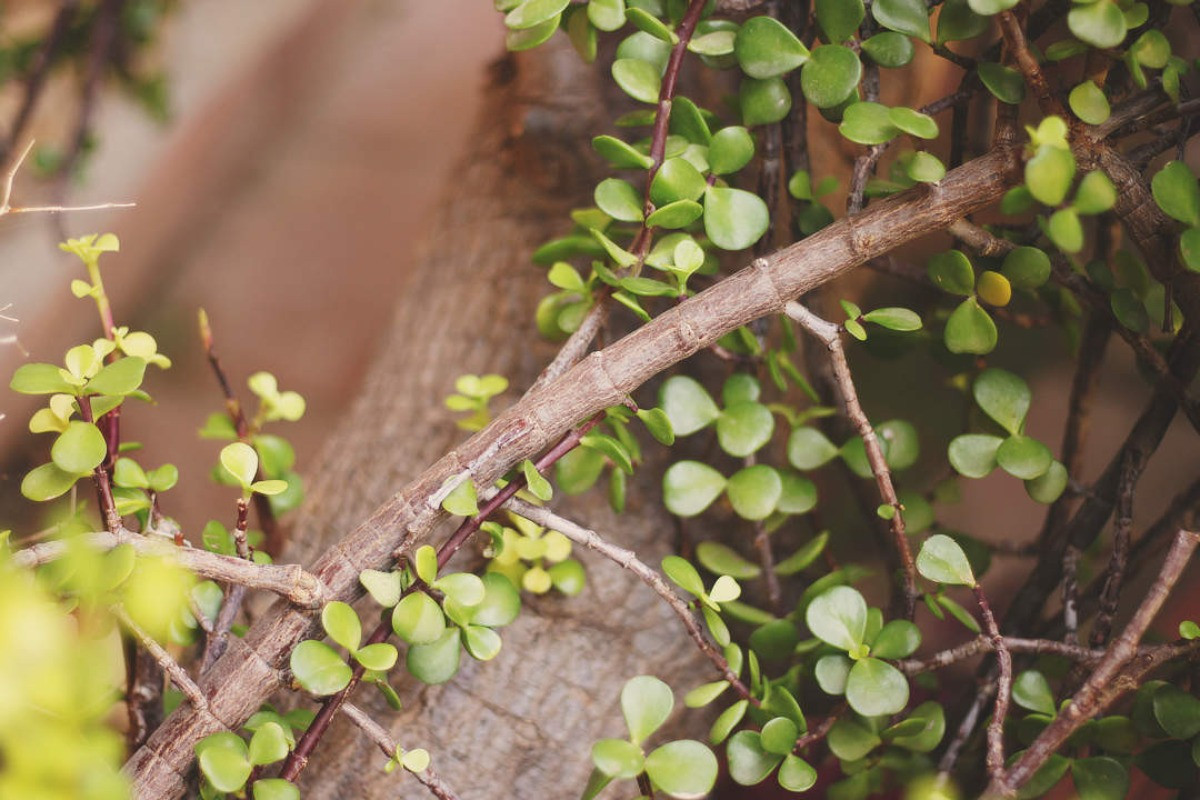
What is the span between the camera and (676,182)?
59 cm

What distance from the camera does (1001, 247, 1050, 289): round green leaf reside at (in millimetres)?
588

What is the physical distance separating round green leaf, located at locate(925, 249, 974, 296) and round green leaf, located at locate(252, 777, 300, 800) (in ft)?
1.99

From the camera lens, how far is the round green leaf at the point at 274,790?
53cm

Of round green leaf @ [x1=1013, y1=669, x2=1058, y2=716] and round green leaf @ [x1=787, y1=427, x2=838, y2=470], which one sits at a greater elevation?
round green leaf @ [x1=787, y1=427, x2=838, y2=470]

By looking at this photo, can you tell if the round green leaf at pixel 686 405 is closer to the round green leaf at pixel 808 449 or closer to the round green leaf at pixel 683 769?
the round green leaf at pixel 808 449

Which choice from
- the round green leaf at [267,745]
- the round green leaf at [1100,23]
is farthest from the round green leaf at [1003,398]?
the round green leaf at [267,745]

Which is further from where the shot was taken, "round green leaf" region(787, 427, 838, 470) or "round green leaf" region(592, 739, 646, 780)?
"round green leaf" region(787, 427, 838, 470)

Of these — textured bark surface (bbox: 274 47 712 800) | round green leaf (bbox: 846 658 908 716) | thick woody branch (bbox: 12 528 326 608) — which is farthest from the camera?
textured bark surface (bbox: 274 47 712 800)

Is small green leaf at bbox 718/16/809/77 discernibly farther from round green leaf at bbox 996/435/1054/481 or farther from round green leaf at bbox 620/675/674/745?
round green leaf at bbox 620/675/674/745

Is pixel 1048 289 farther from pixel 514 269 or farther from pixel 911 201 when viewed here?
pixel 514 269

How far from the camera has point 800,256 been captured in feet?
1.94

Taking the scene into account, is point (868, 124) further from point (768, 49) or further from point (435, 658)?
point (435, 658)

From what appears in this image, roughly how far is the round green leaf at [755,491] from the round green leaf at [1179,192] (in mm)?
335

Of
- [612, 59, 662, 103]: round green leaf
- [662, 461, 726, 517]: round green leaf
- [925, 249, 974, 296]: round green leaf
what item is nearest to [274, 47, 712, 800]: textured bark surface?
[662, 461, 726, 517]: round green leaf
